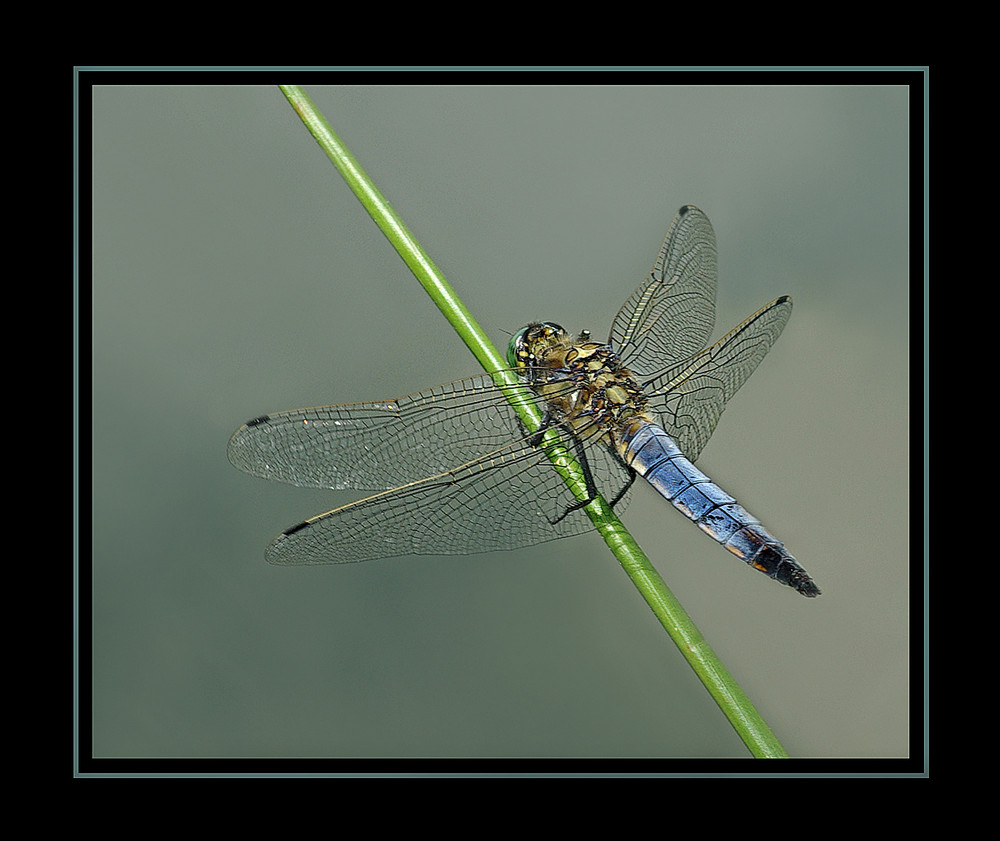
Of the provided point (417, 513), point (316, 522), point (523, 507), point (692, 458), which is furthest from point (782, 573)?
point (316, 522)

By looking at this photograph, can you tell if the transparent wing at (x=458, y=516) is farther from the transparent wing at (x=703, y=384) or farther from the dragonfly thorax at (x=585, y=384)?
the transparent wing at (x=703, y=384)

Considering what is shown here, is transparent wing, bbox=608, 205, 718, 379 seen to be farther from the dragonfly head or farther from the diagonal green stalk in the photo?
the diagonal green stalk

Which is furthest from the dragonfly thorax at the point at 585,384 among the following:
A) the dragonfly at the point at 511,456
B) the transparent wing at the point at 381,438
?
the transparent wing at the point at 381,438

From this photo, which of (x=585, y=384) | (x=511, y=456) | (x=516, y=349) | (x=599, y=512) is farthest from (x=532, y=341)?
(x=599, y=512)

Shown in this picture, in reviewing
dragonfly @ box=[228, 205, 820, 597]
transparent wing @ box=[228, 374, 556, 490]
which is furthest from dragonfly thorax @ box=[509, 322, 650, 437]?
transparent wing @ box=[228, 374, 556, 490]
